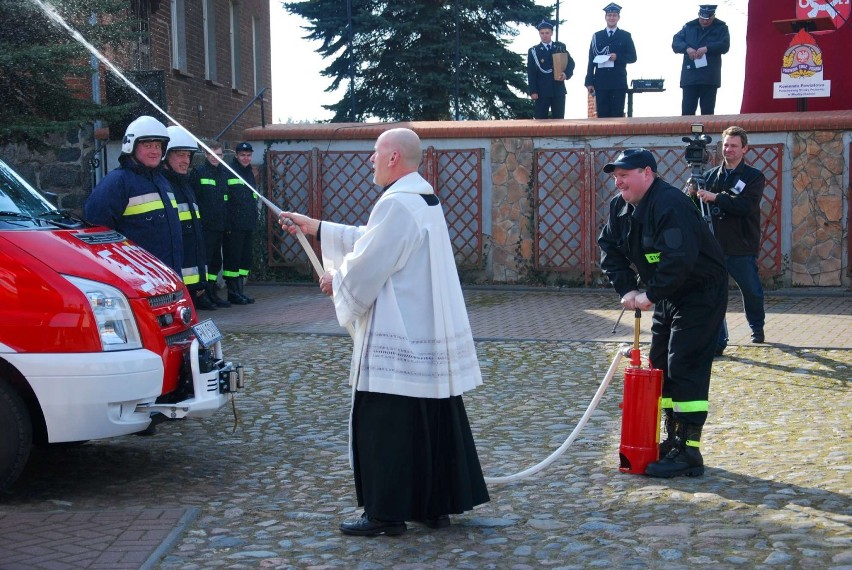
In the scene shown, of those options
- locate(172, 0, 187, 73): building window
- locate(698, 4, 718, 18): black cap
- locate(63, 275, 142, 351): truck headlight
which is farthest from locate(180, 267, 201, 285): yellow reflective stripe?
locate(172, 0, 187, 73): building window

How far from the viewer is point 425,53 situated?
90.0 ft

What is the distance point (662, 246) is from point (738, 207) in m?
4.14

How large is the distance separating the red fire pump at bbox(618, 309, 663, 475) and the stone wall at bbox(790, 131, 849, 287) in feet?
32.4

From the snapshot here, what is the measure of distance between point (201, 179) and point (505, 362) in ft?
17.7

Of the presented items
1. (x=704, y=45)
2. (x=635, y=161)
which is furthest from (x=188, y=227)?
(x=704, y=45)

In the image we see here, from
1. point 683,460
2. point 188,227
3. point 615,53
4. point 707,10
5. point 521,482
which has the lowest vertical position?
point 521,482

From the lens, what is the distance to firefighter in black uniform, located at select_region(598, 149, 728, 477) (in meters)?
6.23

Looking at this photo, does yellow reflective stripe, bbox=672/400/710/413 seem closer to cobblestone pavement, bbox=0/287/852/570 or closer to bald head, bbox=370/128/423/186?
cobblestone pavement, bbox=0/287/852/570

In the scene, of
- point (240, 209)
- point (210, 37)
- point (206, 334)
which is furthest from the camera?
point (210, 37)

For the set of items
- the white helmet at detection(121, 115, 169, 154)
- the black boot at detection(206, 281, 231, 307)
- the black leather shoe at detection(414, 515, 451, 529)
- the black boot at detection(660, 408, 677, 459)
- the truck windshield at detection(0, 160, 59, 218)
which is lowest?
the black boot at detection(206, 281, 231, 307)

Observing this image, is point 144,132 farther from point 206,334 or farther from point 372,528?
point 372,528

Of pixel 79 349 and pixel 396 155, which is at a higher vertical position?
pixel 396 155

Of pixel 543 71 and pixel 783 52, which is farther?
pixel 783 52

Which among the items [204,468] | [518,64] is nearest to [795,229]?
[204,468]
